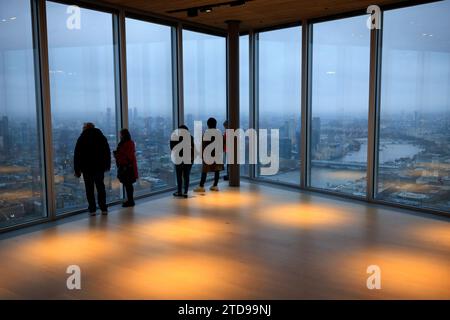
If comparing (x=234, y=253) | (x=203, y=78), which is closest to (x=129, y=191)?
(x=234, y=253)

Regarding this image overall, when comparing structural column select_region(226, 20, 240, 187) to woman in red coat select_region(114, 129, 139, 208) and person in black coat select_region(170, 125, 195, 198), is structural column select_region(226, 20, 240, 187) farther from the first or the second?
woman in red coat select_region(114, 129, 139, 208)

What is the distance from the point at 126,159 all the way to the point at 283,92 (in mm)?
4300

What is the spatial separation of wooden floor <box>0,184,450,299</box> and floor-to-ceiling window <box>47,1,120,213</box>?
809 mm

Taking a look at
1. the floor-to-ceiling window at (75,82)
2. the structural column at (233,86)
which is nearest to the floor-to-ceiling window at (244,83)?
the structural column at (233,86)

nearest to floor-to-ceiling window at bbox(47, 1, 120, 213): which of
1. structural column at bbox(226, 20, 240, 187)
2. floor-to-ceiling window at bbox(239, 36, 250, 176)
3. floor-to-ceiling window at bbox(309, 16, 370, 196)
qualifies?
structural column at bbox(226, 20, 240, 187)

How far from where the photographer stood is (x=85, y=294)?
4.43 metres

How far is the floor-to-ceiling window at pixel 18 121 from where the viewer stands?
21.7ft

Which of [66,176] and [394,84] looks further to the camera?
[394,84]

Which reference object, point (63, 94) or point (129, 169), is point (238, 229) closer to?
point (129, 169)

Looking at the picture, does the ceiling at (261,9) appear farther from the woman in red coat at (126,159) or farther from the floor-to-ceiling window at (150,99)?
the woman in red coat at (126,159)

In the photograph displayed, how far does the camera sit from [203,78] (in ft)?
34.7

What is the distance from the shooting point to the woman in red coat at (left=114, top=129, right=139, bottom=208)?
792 cm

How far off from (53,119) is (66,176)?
1.03 m
